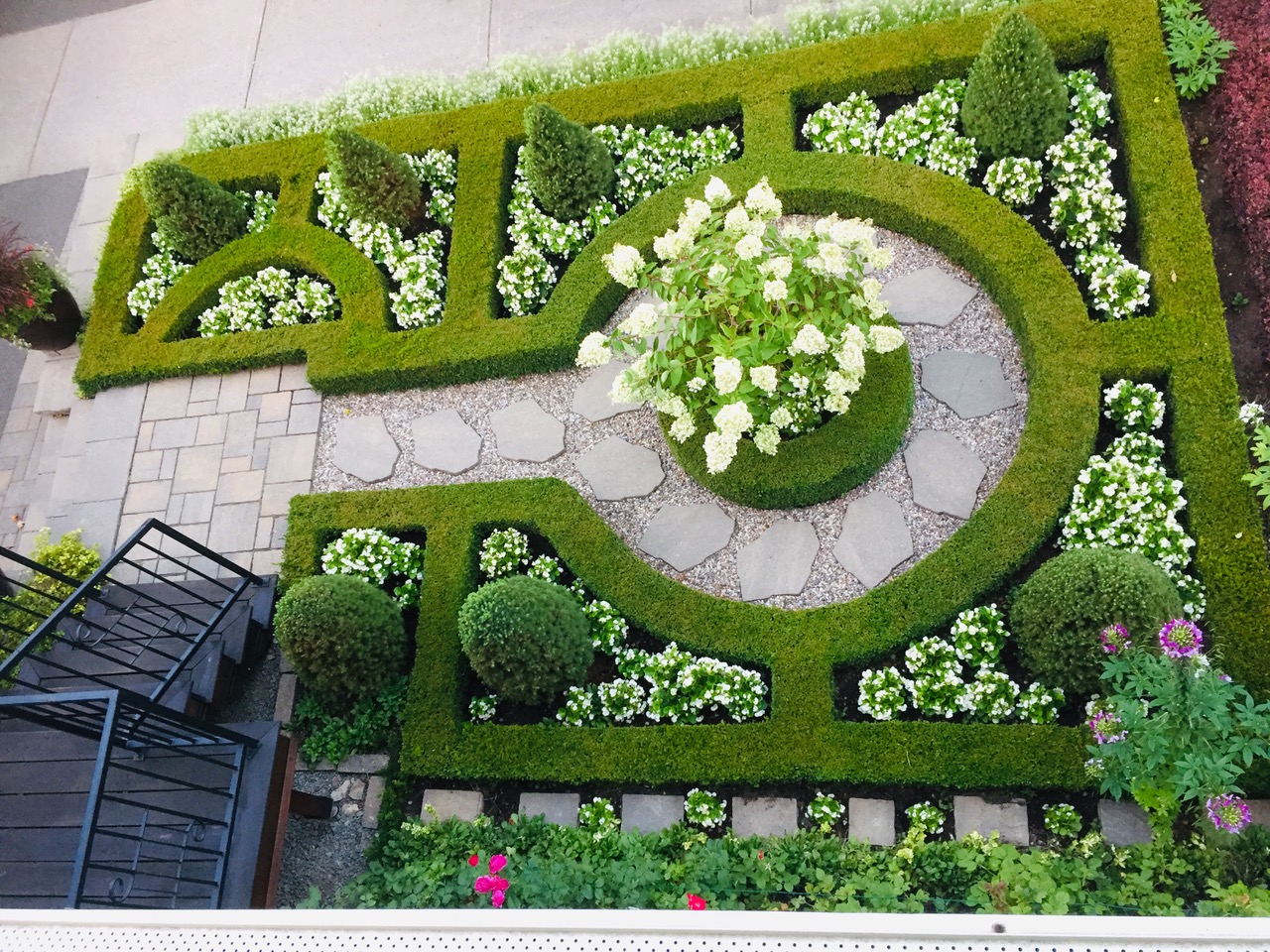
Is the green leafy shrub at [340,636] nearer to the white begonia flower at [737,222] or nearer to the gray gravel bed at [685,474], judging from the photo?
the gray gravel bed at [685,474]

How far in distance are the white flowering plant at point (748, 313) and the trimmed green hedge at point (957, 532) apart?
1.17 metres

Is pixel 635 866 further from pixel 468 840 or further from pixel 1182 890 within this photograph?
pixel 1182 890

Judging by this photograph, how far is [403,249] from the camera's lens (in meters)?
7.36

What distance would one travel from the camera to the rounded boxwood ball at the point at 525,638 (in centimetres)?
508

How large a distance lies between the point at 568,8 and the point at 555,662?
22.0 feet

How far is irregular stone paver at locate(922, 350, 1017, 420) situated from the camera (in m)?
6.09

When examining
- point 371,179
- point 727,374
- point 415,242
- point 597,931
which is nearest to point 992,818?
point 727,374

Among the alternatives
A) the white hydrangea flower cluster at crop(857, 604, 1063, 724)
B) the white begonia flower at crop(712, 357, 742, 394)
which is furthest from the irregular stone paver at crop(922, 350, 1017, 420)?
the white begonia flower at crop(712, 357, 742, 394)

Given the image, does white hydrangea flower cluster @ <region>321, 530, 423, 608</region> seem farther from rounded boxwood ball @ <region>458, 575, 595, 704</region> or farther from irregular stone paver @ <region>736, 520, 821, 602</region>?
irregular stone paver @ <region>736, 520, 821, 602</region>

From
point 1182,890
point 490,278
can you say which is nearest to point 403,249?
point 490,278

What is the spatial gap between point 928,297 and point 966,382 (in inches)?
28.8

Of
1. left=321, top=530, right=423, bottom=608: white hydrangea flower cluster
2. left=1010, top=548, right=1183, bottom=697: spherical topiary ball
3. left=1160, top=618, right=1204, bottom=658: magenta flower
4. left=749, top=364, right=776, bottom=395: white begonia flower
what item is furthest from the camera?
left=321, top=530, right=423, bottom=608: white hydrangea flower cluster

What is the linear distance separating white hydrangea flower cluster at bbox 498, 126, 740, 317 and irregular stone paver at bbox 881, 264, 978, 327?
5.87 feet

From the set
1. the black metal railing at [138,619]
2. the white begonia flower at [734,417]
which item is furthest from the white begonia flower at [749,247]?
the black metal railing at [138,619]
